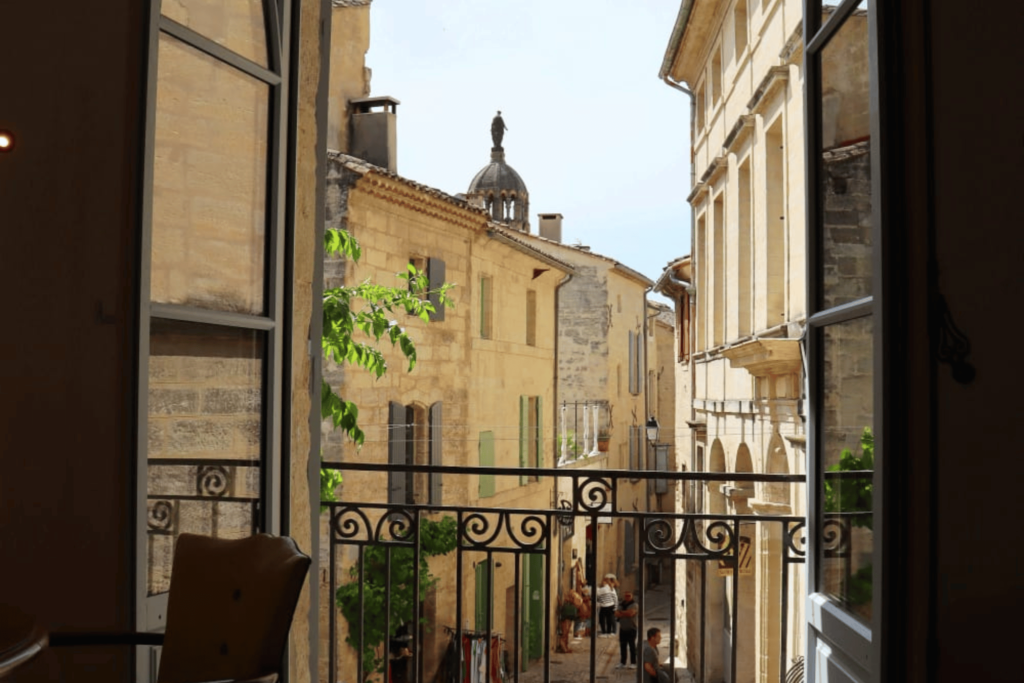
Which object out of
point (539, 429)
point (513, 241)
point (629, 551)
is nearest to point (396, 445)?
point (513, 241)

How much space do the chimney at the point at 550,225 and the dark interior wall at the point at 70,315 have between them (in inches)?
1121

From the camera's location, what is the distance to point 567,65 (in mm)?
48875

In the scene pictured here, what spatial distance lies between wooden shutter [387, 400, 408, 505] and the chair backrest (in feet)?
33.3

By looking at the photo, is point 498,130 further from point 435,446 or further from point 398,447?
point 398,447

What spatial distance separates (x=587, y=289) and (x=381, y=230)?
46.9 ft

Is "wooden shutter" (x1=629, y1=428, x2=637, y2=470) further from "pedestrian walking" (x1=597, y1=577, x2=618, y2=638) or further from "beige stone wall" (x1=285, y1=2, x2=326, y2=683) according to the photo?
"beige stone wall" (x1=285, y1=2, x2=326, y2=683)

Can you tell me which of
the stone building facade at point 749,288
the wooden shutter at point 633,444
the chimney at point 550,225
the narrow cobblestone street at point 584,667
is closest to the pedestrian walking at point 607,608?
the narrow cobblestone street at point 584,667

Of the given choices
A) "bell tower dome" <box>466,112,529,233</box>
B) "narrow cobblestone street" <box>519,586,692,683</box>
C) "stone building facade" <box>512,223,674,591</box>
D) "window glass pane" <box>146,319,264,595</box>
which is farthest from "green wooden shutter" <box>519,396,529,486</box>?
"window glass pane" <box>146,319,264,595</box>

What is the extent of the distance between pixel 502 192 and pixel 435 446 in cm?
1933

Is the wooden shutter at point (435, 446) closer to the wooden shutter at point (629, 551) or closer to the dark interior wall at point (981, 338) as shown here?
the dark interior wall at point (981, 338)

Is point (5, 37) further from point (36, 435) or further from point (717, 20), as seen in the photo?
point (717, 20)

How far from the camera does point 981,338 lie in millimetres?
1779

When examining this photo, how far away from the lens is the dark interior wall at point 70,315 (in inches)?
92.6

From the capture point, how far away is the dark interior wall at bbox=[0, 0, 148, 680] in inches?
92.6
